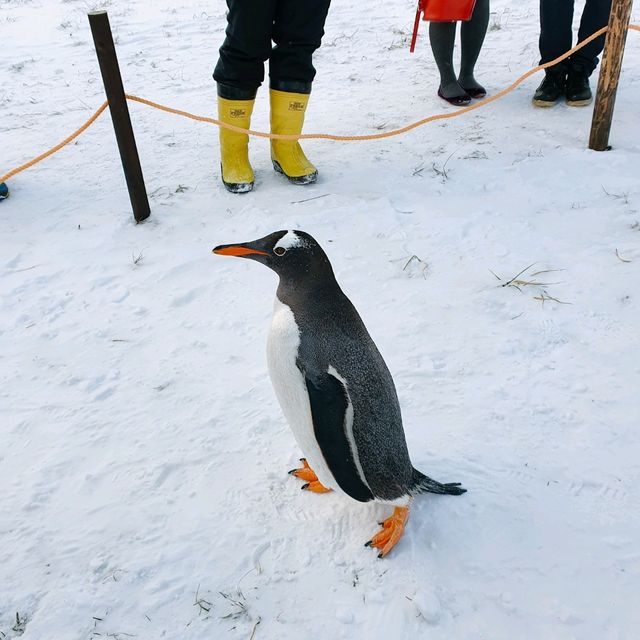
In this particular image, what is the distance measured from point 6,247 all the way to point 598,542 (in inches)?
111

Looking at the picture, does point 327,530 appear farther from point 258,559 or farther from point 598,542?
point 598,542

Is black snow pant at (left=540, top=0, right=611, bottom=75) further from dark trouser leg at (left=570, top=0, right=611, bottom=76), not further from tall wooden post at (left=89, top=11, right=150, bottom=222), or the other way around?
tall wooden post at (left=89, top=11, right=150, bottom=222)

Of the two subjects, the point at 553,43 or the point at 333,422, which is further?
the point at 553,43

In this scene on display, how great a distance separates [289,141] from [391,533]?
2338 millimetres

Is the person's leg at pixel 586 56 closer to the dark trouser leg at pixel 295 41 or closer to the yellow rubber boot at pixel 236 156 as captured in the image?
the dark trouser leg at pixel 295 41

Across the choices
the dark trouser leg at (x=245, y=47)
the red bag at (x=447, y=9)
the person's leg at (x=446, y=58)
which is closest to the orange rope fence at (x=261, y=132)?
the dark trouser leg at (x=245, y=47)

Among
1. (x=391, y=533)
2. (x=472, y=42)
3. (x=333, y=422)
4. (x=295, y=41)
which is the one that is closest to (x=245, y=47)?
(x=295, y=41)

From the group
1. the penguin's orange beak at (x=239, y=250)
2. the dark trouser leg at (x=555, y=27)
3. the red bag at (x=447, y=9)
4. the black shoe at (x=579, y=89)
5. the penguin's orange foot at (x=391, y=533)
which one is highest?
the red bag at (x=447, y=9)

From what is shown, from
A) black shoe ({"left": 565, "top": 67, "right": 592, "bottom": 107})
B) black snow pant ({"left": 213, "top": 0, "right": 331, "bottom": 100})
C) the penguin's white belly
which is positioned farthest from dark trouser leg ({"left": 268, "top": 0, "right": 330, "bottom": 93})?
the penguin's white belly

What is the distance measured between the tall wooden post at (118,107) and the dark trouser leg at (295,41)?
781mm

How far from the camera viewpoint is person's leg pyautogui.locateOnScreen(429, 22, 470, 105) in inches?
155

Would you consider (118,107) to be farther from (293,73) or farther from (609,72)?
(609,72)

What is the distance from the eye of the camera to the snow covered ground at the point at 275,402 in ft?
5.11

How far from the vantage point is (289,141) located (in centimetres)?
338
